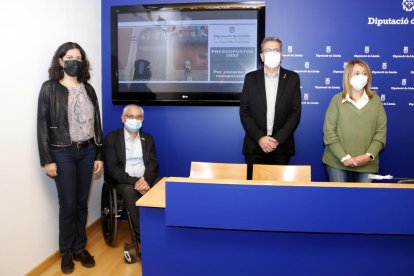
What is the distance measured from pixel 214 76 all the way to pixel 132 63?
844 mm

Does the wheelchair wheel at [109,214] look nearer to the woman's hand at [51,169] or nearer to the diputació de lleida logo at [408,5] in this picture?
the woman's hand at [51,169]

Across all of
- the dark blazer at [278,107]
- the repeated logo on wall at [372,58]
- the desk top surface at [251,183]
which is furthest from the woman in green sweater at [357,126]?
the desk top surface at [251,183]

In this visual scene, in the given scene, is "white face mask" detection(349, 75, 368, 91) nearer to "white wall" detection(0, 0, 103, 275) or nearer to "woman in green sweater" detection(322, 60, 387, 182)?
"woman in green sweater" detection(322, 60, 387, 182)

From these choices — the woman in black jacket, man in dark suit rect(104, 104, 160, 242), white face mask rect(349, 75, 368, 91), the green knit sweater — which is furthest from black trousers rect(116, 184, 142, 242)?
white face mask rect(349, 75, 368, 91)

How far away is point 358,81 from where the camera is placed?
2.82m

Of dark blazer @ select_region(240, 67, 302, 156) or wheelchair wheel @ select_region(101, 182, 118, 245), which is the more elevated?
dark blazer @ select_region(240, 67, 302, 156)

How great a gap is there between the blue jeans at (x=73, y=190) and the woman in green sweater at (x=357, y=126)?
1.94 m

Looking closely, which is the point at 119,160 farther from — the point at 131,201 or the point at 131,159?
the point at 131,201

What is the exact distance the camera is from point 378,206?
1743mm

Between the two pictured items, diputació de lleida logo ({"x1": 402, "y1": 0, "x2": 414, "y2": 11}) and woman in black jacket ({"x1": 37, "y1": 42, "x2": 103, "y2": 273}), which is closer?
woman in black jacket ({"x1": 37, "y1": 42, "x2": 103, "y2": 273})

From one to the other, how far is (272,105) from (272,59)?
38cm

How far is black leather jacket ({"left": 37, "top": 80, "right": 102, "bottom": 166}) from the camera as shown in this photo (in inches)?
105

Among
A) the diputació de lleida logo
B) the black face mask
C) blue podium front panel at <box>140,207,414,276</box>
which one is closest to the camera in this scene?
blue podium front panel at <box>140,207,414,276</box>

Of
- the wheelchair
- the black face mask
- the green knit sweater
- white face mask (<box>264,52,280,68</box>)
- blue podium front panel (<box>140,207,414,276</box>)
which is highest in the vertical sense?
white face mask (<box>264,52,280,68</box>)
